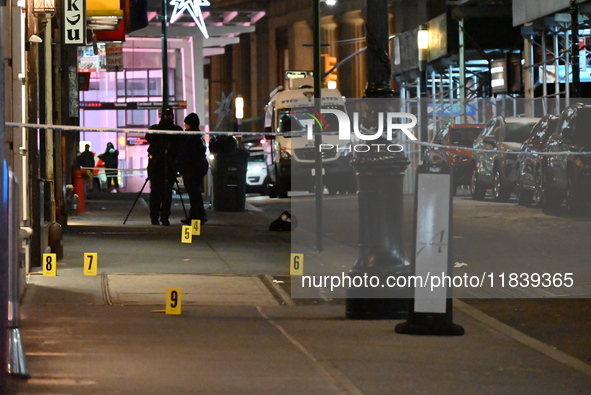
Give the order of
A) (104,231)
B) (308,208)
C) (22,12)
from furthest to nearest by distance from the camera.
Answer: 1. (308,208)
2. (104,231)
3. (22,12)

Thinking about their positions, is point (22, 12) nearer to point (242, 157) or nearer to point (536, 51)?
point (242, 157)

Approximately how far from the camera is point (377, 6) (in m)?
8.90

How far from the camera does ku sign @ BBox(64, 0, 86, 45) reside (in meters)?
16.8

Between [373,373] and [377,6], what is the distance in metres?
3.61

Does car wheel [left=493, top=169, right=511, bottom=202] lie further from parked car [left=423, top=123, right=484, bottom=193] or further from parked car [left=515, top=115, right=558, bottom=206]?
parked car [left=423, top=123, right=484, bottom=193]

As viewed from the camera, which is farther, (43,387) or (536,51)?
(536,51)

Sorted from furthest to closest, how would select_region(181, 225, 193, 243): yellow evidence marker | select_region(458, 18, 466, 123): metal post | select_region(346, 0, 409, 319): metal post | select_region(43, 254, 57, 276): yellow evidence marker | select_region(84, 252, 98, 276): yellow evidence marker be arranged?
1. select_region(458, 18, 466, 123): metal post
2. select_region(181, 225, 193, 243): yellow evidence marker
3. select_region(84, 252, 98, 276): yellow evidence marker
4. select_region(43, 254, 57, 276): yellow evidence marker
5. select_region(346, 0, 409, 319): metal post

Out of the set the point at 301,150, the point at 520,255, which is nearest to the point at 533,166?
the point at 520,255

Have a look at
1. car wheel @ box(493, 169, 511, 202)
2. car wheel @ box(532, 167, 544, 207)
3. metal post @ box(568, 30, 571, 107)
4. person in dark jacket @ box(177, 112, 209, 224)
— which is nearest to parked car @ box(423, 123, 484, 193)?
metal post @ box(568, 30, 571, 107)

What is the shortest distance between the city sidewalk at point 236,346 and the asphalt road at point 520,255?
327mm

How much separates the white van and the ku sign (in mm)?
8973

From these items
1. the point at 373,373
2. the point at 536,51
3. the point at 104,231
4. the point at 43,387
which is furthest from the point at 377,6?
the point at 536,51

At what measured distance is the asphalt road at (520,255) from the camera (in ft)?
27.8

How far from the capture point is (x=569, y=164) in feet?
54.6
